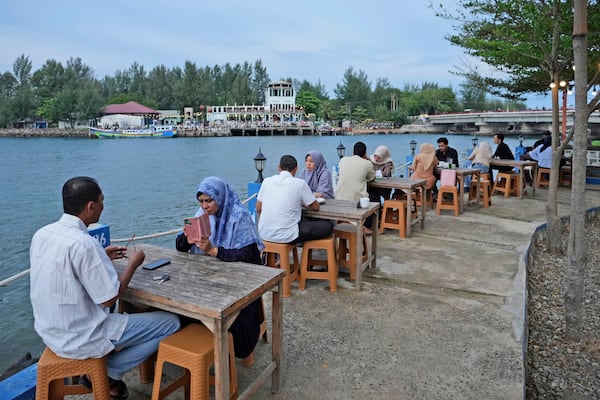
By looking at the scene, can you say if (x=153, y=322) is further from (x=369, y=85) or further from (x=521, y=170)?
(x=369, y=85)

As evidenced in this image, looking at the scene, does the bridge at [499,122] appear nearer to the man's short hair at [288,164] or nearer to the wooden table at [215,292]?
the man's short hair at [288,164]

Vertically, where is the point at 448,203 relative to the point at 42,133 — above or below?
below

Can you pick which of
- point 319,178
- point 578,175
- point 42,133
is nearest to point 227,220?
point 319,178

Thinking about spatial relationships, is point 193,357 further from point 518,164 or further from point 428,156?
point 518,164

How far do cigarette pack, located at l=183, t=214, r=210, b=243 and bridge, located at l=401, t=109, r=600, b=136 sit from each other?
2908 cm

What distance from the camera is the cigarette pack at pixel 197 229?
2385 mm

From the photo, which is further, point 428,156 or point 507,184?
point 507,184

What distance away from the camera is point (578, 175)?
307cm

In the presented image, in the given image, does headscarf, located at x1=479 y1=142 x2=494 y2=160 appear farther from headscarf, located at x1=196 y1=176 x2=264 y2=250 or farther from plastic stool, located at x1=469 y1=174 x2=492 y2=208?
headscarf, located at x1=196 y1=176 x2=264 y2=250

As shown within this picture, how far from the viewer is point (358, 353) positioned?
2.68 meters

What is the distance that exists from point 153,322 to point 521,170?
774 cm

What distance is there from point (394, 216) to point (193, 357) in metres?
4.44

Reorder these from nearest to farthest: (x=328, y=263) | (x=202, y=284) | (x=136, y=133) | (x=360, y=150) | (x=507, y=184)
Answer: (x=202, y=284) < (x=328, y=263) < (x=360, y=150) < (x=507, y=184) < (x=136, y=133)

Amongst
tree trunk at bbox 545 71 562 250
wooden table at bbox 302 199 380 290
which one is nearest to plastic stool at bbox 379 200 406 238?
wooden table at bbox 302 199 380 290
